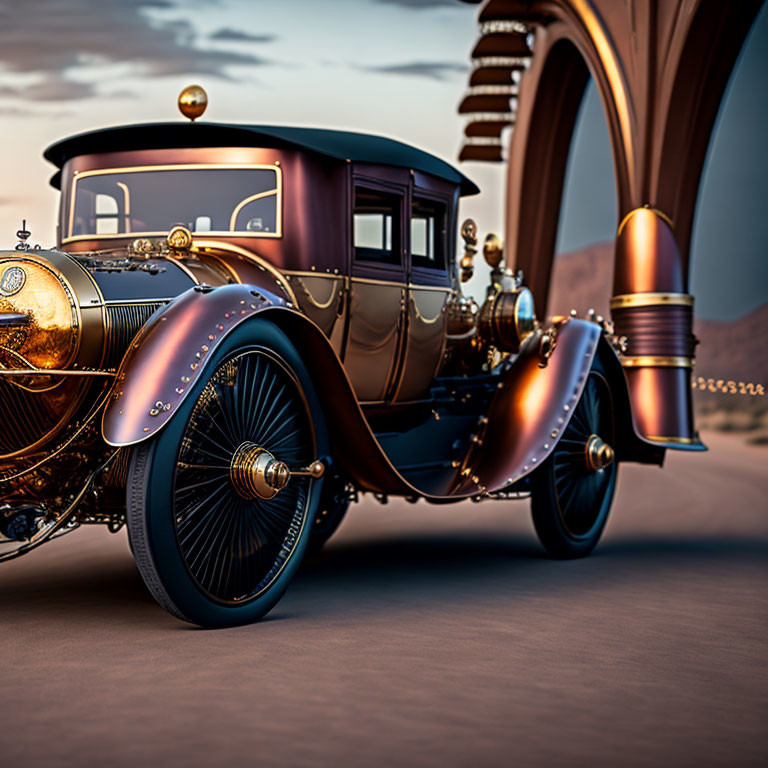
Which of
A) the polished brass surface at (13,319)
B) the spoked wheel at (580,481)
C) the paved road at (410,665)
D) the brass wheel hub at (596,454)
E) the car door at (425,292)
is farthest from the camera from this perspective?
the brass wheel hub at (596,454)

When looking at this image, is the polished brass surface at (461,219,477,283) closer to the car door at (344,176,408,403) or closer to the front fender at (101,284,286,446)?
the car door at (344,176,408,403)

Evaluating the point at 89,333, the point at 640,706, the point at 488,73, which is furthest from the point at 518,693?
the point at 488,73

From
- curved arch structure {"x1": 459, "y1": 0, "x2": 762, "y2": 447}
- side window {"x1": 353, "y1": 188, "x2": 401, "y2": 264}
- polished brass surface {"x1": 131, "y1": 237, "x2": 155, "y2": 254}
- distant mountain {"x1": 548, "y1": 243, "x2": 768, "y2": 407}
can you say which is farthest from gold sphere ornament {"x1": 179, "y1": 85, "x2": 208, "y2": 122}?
distant mountain {"x1": 548, "y1": 243, "x2": 768, "y2": 407}

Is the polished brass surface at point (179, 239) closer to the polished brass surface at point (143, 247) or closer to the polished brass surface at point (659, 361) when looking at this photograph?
the polished brass surface at point (143, 247)

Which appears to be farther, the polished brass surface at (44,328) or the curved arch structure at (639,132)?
the curved arch structure at (639,132)

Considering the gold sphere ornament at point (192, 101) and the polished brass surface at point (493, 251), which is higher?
the gold sphere ornament at point (192, 101)

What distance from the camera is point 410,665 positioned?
4066 millimetres

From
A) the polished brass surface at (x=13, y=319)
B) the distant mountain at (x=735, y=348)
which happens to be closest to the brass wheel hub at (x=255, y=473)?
the polished brass surface at (x=13, y=319)

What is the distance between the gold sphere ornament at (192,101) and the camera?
5762 mm

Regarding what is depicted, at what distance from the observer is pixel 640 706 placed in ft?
11.8

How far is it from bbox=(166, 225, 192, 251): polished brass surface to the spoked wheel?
7.98ft

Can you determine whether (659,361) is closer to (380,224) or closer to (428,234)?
(428,234)

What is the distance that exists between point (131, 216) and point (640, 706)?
3495 millimetres

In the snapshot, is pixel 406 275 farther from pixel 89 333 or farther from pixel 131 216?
pixel 89 333
